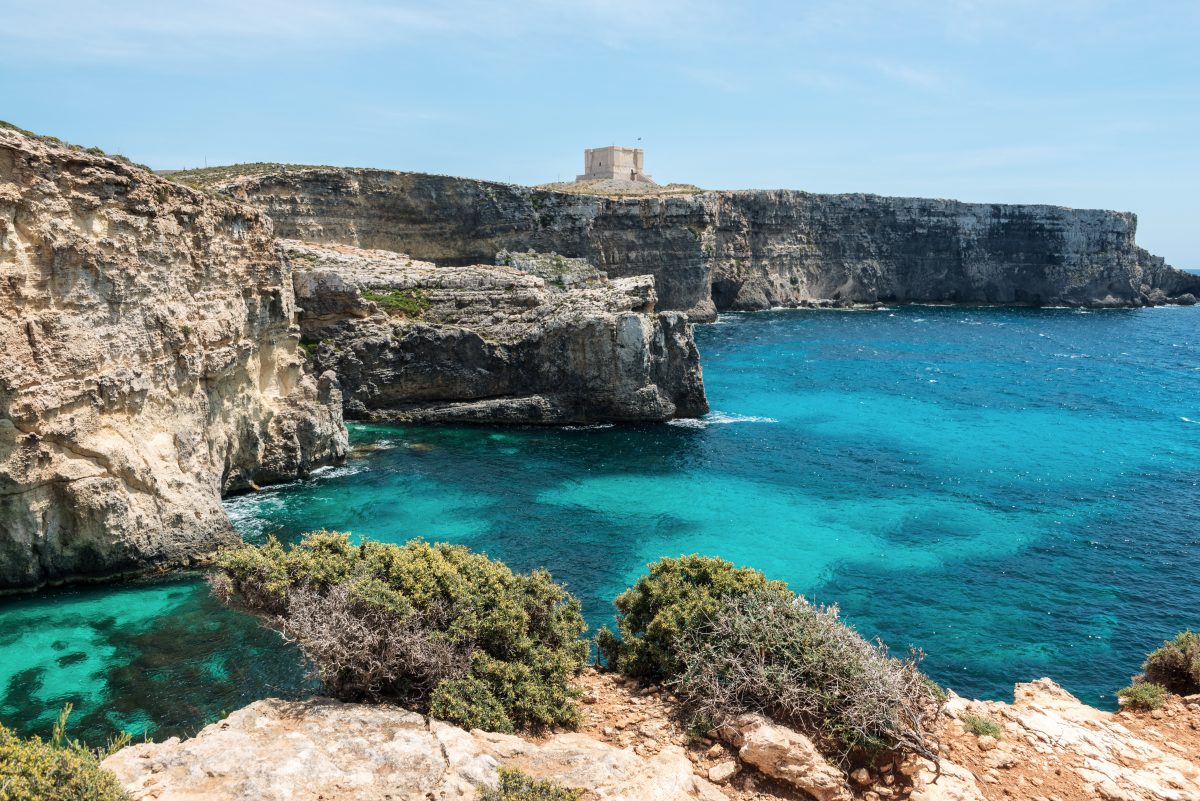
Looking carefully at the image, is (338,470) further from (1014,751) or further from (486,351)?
(1014,751)

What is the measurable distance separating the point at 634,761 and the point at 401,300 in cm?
3988

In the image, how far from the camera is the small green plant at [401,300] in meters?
46.0

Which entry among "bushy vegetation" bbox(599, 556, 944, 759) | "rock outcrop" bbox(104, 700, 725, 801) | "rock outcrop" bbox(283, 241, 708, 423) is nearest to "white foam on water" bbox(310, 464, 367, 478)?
"rock outcrop" bbox(283, 241, 708, 423)

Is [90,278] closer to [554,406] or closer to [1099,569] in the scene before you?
[554,406]

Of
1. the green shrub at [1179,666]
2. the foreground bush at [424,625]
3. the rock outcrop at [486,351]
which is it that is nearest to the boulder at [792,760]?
the foreground bush at [424,625]

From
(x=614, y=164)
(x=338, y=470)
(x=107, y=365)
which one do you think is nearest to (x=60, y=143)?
(x=107, y=365)

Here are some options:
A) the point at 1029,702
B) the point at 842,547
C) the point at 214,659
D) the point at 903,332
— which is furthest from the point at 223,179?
the point at 903,332

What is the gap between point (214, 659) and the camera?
1919cm

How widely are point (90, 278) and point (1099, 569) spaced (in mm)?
33681

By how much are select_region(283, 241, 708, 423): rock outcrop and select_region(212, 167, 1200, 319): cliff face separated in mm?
23174

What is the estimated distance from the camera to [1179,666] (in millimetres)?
14828

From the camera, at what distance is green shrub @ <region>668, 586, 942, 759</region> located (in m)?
10.7

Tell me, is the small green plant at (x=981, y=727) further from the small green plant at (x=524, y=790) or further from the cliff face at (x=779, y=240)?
the cliff face at (x=779, y=240)

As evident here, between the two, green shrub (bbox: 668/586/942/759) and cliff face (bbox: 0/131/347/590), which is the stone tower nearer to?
cliff face (bbox: 0/131/347/590)
